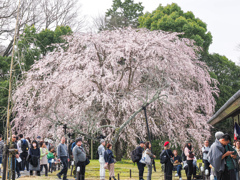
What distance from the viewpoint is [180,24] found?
3172 cm

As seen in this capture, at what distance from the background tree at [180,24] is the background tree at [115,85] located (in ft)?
32.2

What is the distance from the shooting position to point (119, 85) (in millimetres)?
20234

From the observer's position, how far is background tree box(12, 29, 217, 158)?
64.0 ft


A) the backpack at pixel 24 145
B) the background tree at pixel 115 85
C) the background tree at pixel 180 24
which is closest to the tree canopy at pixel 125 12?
the background tree at pixel 180 24

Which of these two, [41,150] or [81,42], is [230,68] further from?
[41,150]

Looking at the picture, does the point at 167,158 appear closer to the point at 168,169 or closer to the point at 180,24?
the point at 168,169

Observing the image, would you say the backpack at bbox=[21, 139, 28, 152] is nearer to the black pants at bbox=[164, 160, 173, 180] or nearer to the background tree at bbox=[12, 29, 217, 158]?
the background tree at bbox=[12, 29, 217, 158]

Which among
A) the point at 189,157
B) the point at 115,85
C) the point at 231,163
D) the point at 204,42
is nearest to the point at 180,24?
the point at 204,42

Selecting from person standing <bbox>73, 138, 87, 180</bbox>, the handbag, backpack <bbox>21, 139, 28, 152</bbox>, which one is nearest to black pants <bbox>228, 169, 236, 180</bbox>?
the handbag

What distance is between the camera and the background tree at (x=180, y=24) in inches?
1233

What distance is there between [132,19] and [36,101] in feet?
101

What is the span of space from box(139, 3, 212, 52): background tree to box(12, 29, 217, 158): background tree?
9.82 metres

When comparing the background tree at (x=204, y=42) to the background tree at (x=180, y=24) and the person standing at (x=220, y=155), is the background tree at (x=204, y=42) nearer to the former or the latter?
the background tree at (x=180, y=24)

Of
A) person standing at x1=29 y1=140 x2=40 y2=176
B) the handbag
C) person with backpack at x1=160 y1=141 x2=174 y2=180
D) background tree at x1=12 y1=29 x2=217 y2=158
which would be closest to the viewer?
person with backpack at x1=160 y1=141 x2=174 y2=180
